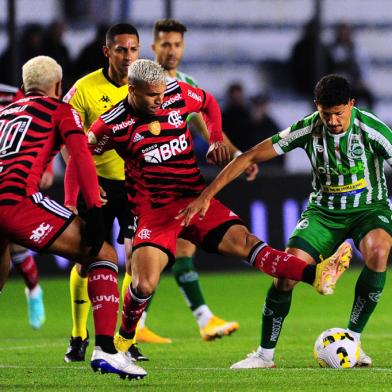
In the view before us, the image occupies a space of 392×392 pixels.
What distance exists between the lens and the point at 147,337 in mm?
9945

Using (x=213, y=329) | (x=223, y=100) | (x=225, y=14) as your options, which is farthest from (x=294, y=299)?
(x=225, y=14)

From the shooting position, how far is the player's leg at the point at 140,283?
779cm

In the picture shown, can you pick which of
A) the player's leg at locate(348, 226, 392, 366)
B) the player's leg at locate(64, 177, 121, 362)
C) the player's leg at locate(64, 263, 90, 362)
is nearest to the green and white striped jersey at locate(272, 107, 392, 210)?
the player's leg at locate(348, 226, 392, 366)

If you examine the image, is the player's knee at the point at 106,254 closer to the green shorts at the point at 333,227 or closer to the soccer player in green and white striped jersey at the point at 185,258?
the green shorts at the point at 333,227

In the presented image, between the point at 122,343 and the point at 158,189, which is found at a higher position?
the point at 158,189

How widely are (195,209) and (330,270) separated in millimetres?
904

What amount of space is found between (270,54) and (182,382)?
35.5 feet

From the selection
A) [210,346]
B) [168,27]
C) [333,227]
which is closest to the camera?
[333,227]

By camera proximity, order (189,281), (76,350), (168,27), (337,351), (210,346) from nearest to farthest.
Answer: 1. (337,351)
2. (76,350)
3. (210,346)
4. (189,281)
5. (168,27)

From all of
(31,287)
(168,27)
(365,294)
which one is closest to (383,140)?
(365,294)

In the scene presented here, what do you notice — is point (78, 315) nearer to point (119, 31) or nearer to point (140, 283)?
point (140, 283)

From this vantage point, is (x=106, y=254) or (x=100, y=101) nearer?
(x=106, y=254)

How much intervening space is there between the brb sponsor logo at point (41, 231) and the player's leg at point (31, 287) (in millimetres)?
3826

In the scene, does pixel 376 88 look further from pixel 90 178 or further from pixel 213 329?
pixel 90 178
